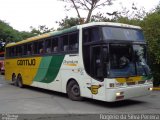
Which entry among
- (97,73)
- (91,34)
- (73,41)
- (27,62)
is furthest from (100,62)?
(27,62)

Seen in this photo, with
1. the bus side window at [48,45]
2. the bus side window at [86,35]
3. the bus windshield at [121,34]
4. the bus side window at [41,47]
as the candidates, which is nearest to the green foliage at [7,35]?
the bus side window at [41,47]

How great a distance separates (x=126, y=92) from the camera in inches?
443

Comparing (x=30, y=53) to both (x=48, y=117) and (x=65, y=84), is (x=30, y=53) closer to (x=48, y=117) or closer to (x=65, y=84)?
(x=65, y=84)

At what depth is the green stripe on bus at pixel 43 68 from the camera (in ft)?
50.3

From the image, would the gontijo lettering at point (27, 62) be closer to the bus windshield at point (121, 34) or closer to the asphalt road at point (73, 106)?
the asphalt road at point (73, 106)

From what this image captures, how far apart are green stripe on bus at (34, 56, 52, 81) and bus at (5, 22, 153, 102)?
132 millimetres

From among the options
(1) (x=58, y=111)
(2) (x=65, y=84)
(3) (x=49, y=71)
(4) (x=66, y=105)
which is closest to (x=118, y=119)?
(1) (x=58, y=111)

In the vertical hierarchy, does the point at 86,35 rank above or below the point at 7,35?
below

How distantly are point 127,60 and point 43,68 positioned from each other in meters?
5.59

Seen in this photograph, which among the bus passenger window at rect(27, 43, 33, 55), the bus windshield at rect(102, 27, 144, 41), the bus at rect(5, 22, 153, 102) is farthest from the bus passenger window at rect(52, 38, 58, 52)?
the bus windshield at rect(102, 27, 144, 41)

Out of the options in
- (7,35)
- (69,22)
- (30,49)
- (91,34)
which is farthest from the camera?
(7,35)

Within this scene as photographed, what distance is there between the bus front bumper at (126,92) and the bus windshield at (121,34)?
6.10ft

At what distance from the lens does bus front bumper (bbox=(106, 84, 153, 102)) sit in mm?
10859

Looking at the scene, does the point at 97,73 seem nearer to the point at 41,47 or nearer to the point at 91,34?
the point at 91,34
